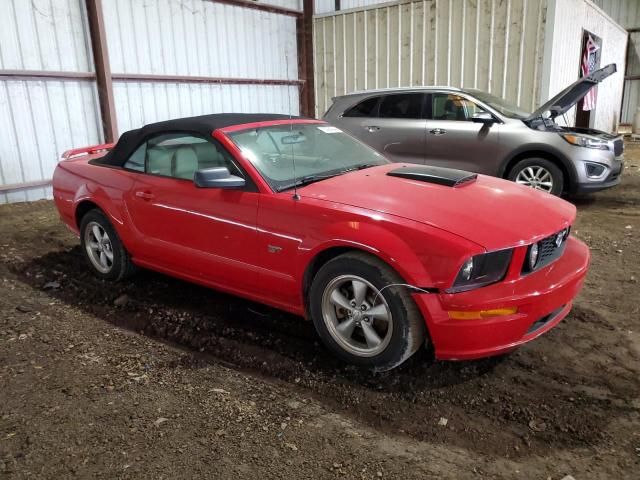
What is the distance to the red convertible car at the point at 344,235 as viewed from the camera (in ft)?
8.74

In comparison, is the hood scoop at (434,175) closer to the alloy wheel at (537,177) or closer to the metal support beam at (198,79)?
the alloy wheel at (537,177)

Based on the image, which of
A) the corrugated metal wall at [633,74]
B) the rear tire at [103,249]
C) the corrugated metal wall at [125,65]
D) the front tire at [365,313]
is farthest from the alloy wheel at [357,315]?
the corrugated metal wall at [633,74]

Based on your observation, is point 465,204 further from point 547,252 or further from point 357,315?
point 357,315

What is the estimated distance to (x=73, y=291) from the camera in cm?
441

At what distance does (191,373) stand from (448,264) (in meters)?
1.63

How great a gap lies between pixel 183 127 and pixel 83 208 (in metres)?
1.45

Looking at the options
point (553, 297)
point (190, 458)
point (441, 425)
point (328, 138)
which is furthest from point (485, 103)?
point (190, 458)

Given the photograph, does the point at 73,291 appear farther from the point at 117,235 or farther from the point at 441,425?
the point at 441,425

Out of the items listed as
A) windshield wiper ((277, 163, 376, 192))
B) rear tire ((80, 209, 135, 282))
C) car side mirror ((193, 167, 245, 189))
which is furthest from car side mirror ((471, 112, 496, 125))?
rear tire ((80, 209, 135, 282))

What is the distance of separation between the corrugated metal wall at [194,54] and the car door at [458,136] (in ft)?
9.23

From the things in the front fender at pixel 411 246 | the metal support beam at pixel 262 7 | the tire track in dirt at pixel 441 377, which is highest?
the metal support beam at pixel 262 7

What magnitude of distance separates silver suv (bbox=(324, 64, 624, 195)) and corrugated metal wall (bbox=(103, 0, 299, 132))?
86.5 inches

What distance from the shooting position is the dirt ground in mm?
2301

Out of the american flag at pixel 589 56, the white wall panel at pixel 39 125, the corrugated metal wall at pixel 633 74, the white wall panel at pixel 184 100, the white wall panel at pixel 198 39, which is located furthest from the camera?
the corrugated metal wall at pixel 633 74
